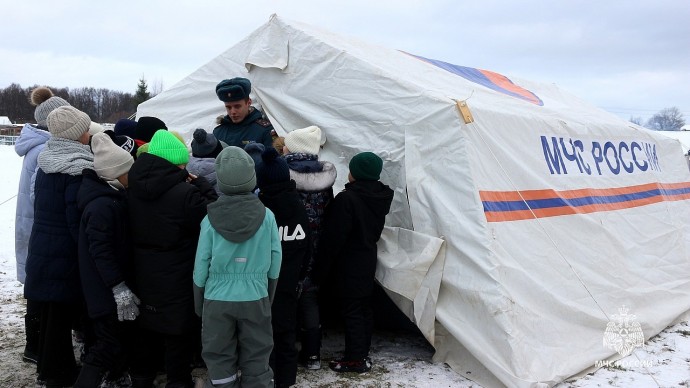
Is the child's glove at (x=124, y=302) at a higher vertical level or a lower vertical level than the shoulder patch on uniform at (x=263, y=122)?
lower

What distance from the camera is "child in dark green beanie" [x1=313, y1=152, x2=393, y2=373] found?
363 cm

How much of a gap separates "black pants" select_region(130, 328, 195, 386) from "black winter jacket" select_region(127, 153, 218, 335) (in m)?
0.15

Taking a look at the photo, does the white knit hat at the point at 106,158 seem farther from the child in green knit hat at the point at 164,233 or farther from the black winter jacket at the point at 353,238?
the black winter jacket at the point at 353,238

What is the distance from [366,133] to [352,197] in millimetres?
819

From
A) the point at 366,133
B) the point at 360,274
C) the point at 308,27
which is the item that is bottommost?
the point at 360,274

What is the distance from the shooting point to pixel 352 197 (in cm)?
361

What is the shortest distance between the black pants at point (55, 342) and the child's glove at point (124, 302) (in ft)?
1.55

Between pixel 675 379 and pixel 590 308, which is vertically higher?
pixel 590 308

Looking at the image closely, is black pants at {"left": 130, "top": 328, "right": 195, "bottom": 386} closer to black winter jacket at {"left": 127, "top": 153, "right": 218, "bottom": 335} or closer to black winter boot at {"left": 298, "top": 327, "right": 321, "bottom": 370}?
black winter jacket at {"left": 127, "top": 153, "right": 218, "bottom": 335}

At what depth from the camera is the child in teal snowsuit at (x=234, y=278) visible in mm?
2773

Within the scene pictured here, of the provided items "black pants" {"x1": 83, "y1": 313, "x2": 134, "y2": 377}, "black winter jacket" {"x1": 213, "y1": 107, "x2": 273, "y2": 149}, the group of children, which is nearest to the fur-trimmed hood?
the group of children

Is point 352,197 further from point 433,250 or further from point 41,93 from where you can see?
point 41,93

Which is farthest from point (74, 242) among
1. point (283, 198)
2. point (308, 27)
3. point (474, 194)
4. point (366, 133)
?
point (308, 27)

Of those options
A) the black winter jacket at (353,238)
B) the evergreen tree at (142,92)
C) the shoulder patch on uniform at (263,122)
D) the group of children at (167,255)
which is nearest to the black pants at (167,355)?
the group of children at (167,255)
